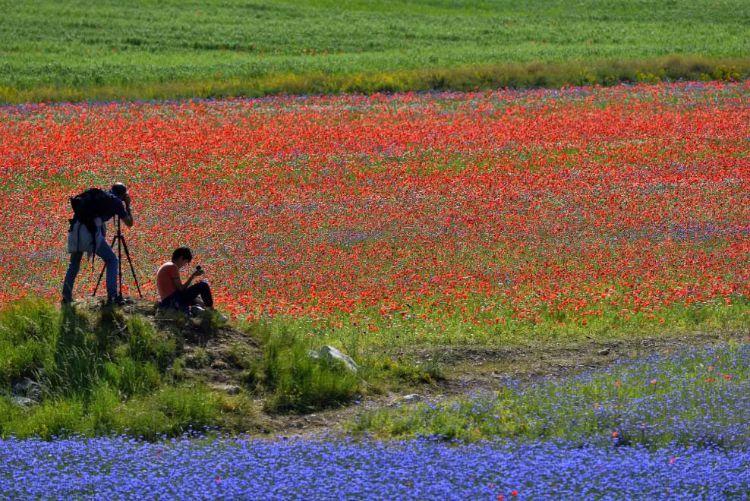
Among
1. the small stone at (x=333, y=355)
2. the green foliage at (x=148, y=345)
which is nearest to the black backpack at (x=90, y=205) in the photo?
the green foliage at (x=148, y=345)

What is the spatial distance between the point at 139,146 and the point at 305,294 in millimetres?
14383

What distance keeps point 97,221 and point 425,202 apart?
35.4ft

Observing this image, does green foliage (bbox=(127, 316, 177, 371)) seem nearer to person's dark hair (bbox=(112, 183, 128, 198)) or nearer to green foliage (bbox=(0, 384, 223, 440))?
green foliage (bbox=(0, 384, 223, 440))

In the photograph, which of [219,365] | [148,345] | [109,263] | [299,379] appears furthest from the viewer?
[109,263]

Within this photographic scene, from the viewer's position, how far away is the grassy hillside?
4172 centimetres

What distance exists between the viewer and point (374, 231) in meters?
21.7

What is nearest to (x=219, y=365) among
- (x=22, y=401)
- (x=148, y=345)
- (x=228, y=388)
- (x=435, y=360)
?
(x=228, y=388)

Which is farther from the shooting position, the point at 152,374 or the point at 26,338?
the point at 26,338

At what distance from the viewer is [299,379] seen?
44.0 ft

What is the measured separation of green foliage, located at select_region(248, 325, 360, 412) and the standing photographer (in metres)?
1.94

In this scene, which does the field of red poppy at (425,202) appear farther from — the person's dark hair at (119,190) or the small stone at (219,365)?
the person's dark hair at (119,190)

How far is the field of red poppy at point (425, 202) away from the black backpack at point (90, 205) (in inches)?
107

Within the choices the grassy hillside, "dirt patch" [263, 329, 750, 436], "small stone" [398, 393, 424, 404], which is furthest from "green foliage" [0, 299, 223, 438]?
the grassy hillside

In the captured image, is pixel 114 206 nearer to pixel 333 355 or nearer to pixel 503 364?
pixel 333 355
